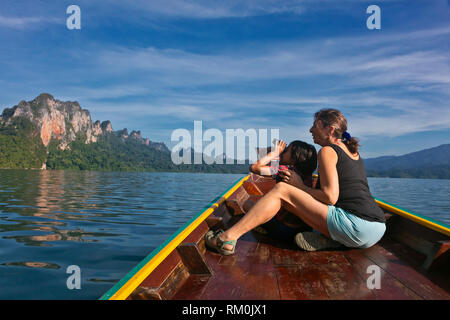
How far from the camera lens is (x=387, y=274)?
8.40 feet

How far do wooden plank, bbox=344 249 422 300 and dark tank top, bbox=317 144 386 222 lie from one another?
1.38ft

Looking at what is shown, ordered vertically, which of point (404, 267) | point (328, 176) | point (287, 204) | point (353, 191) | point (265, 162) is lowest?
point (404, 267)

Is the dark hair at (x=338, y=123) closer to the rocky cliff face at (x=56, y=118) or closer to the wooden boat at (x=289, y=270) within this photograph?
the wooden boat at (x=289, y=270)

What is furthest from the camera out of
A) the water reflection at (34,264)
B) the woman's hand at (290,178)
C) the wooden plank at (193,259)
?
the water reflection at (34,264)

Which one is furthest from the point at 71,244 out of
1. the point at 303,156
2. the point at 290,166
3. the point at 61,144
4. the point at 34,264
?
the point at 61,144

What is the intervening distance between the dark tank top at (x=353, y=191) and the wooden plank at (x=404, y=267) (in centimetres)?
42

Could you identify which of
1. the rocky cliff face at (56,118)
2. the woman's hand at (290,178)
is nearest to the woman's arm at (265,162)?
the woman's hand at (290,178)

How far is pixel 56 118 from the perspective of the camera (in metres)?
124

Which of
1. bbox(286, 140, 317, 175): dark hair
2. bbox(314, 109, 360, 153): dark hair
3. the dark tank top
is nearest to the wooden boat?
the dark tank top

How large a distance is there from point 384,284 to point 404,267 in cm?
53

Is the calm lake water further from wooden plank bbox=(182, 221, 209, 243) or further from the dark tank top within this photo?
the dark tank top

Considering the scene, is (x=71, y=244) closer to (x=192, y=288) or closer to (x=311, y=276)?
(x=192, y=288)

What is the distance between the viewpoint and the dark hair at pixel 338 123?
284 cm
